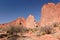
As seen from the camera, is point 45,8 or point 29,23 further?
point 29,23

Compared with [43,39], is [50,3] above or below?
above

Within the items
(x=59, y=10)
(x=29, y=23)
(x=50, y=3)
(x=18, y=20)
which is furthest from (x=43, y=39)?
(x=18, y=20)

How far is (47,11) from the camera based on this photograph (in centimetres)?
6216

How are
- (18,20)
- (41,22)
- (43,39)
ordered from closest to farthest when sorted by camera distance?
1. (43,39)
2. (41,22)
3. (18,20)

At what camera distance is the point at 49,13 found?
198ft

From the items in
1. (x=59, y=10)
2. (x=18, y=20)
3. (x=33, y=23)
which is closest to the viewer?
(x=59, y=10)

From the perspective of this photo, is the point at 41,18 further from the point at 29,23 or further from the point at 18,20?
the point at 18,20

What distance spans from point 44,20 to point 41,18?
108 inches

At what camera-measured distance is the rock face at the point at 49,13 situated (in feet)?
187

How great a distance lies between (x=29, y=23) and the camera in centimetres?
7050

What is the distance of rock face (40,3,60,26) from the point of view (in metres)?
57.0

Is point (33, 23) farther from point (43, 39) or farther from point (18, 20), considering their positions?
point (43, 39)

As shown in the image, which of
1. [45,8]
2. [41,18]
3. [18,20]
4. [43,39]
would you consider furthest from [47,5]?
[43,39]

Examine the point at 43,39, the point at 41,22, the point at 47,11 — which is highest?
the point at 47,11
